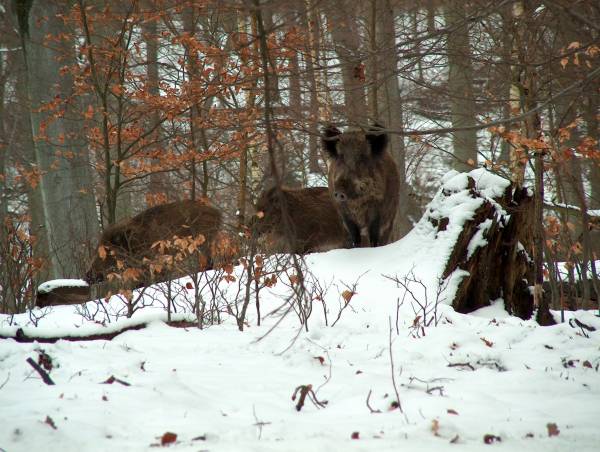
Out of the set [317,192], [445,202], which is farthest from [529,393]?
Result: [317,192]

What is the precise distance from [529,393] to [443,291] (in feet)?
9.07

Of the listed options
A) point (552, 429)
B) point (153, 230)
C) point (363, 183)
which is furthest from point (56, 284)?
point (552, 429)

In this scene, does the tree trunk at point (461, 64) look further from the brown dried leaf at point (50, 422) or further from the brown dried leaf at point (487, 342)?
the brown dried leaf at point (50, 422)

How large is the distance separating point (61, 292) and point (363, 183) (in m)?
3.72

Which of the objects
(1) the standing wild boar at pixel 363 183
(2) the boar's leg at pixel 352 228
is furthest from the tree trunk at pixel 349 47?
(2) the boar's leg at pixel 352 228

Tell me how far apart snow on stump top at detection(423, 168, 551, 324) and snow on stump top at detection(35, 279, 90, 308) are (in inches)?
161

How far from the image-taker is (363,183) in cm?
714

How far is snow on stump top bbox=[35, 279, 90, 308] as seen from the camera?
6766 millimetres

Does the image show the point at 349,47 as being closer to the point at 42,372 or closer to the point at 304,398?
the point at 304,398

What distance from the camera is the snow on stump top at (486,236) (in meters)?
6.23

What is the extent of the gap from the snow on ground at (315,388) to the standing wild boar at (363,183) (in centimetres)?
233

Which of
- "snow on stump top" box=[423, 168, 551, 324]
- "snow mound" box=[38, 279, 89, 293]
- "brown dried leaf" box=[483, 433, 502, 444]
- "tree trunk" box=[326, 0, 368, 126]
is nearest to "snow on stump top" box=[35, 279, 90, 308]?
"snow mound" box=[38, 279, 89, 293]

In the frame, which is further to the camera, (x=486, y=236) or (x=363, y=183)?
(x=363, y=183)

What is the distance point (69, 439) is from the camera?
2324 mm
